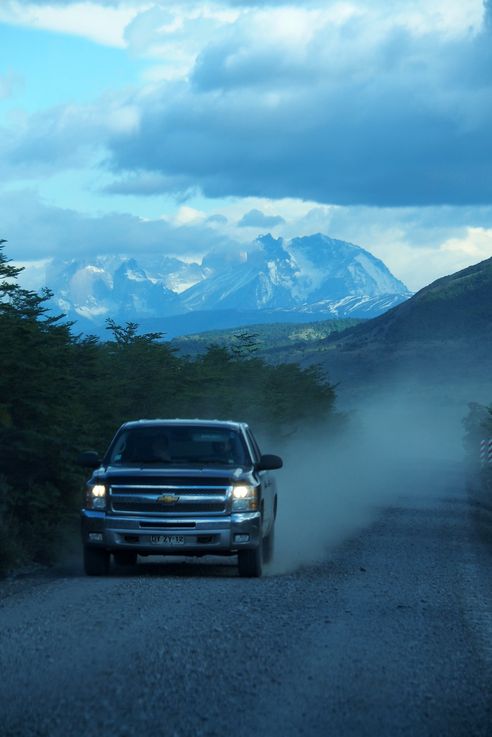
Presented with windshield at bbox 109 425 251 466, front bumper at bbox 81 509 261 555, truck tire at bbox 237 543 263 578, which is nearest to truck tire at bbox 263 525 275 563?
windshield at bbox 109 425 251 466

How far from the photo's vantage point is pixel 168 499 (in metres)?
13.9

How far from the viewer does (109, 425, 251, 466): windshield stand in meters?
14.9

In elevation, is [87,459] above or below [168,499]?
above

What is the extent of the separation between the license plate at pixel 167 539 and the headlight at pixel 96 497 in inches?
28.7

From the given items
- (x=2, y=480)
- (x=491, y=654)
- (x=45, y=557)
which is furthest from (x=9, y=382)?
(x=491, y=654)

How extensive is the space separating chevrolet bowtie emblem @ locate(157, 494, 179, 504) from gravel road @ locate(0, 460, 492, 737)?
→ 0.91m

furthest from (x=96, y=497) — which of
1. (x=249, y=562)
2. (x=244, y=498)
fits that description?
(x=249, y=562)

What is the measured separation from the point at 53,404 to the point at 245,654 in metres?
11.4

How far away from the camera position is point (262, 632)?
32.4 ft

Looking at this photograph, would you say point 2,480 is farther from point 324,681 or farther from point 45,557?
point 324,681

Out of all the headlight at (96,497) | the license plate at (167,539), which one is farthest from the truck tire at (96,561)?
the license plate at (167,539)

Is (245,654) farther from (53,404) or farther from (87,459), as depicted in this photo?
(53,404)

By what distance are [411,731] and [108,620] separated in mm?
4033

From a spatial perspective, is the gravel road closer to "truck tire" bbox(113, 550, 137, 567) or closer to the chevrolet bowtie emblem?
"truck tire" bbox(113, 550, 137, 567)
